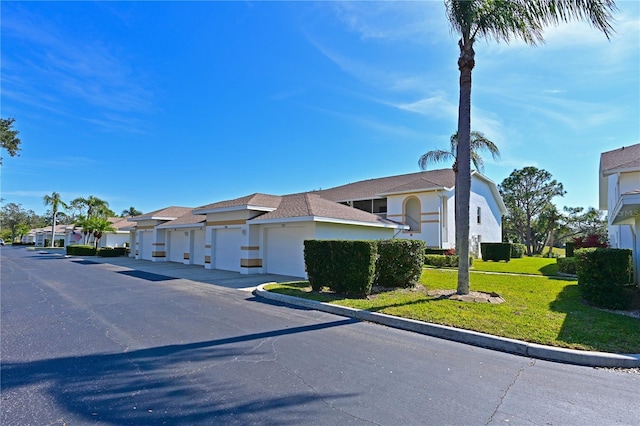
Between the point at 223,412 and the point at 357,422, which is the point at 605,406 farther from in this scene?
the point at 223,412

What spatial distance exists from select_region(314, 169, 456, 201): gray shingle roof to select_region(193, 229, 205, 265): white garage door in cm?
1301

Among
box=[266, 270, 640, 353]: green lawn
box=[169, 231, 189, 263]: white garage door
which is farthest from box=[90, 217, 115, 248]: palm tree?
box=[266, 270, 640, 353]: green lawn

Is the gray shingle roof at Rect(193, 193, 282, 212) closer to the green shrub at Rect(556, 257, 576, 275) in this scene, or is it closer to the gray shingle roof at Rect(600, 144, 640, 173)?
the green shrub at Rect(556, 257, 576, 275)

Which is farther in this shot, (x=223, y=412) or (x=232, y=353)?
(x=232, y=353)

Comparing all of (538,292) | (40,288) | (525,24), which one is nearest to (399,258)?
(538,292)

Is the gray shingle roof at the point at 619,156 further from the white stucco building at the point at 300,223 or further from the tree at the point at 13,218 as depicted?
the tree at the point at 13,218

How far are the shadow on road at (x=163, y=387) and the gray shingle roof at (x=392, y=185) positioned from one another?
72.5 feet

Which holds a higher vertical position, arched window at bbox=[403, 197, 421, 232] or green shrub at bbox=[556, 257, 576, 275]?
arched window at bbox=[403, 197, 421, 232]

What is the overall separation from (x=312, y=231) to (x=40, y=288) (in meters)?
10.6

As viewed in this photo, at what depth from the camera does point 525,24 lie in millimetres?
9609

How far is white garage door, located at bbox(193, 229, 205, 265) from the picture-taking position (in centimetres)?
2336

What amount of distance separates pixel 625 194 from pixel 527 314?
140 inches

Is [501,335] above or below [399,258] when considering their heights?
below

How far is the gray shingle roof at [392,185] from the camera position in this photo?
2602 centimetres
